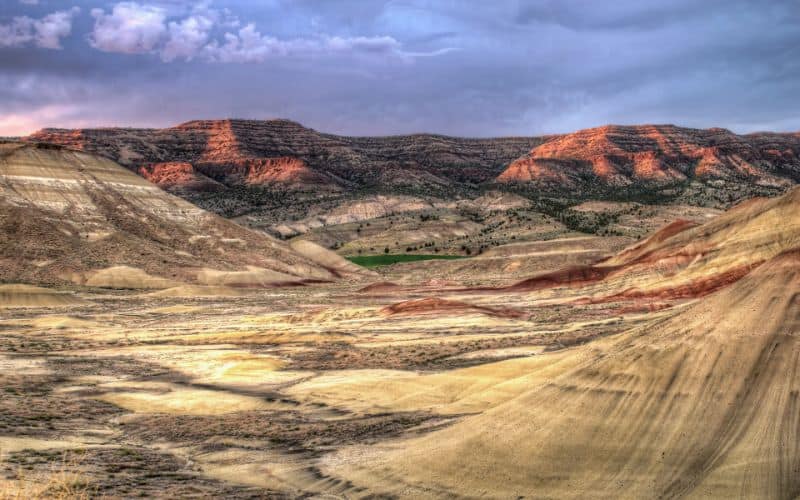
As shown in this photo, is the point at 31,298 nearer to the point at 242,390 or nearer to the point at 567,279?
the point at 567,279

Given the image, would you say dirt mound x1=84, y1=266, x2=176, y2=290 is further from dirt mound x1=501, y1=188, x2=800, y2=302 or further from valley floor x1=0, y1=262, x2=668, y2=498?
dirt mound x1=501, y1=188, x2=800, y2=302

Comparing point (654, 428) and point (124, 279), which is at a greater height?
point (654, 428)

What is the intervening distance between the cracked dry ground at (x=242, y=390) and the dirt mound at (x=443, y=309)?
2.95 ft

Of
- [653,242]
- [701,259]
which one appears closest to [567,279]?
[653,242]

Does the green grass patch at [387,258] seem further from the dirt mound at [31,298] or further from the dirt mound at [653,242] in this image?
the dirt mound at [31,298]

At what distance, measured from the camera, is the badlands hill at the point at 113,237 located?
278ft

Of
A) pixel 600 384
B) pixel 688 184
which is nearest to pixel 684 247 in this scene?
pixel 600 384

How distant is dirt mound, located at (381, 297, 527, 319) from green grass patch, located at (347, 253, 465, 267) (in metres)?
60.9

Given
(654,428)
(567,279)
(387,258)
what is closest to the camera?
(654,428)

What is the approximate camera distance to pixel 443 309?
5053 cm

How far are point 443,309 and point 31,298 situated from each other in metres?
40.1

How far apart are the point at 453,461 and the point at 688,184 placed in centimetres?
18350

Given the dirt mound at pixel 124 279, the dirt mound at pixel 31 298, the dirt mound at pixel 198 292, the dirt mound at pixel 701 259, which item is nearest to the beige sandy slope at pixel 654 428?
the dirt mound at pixel 701 259

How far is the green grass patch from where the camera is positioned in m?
118
